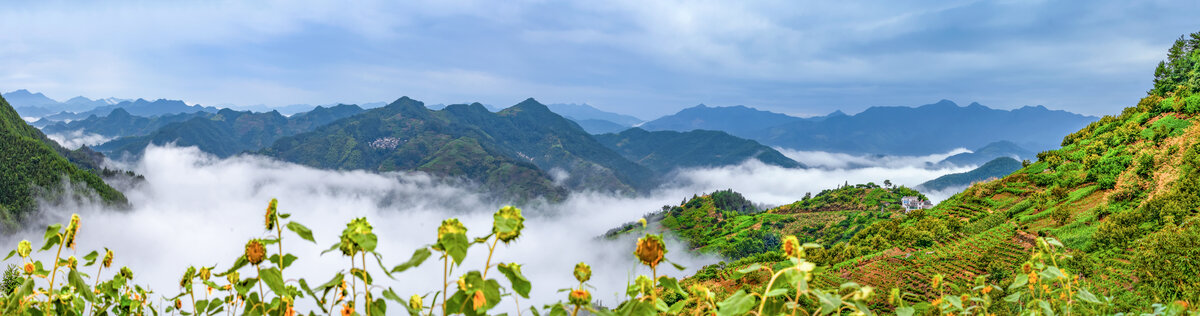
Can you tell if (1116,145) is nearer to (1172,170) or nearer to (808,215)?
(1172,170)

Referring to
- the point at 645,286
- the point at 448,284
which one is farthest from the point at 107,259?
the point at 645,286

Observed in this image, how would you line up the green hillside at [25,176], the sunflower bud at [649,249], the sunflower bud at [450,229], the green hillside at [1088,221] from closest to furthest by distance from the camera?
the sunflower bud at [450,229], the sunflower bud at [649,249], the green hillside at [1088,221], the green hillside at [25,176]

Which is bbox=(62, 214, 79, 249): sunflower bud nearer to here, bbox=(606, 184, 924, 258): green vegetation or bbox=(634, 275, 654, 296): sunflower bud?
bbox=(634, 275, 654, 296): sunflower bud

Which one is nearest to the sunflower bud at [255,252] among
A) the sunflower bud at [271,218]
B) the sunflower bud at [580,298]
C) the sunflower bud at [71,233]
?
the sunflower bud at [271,218]

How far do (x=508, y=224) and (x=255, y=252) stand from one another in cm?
102

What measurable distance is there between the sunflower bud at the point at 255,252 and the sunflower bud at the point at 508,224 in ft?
3.06

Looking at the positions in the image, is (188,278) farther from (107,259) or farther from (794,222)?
(794,222)

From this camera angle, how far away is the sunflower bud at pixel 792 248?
1.66 metres

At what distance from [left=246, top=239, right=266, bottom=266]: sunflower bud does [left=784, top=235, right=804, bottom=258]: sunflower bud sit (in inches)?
69.2

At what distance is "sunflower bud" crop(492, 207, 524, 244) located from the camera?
1325 millimetres

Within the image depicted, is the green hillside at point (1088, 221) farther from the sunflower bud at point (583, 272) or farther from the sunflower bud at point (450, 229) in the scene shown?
the sunflower bud at point (450, 229)

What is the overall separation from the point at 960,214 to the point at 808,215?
54.4m

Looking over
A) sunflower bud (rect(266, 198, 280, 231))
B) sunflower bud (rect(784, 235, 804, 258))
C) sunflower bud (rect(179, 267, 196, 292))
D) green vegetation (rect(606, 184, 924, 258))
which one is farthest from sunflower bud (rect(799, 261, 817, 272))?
green vegetation (rect(606, 184, 924, 258))

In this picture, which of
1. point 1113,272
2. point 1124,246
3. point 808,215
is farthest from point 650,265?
point 808,215
